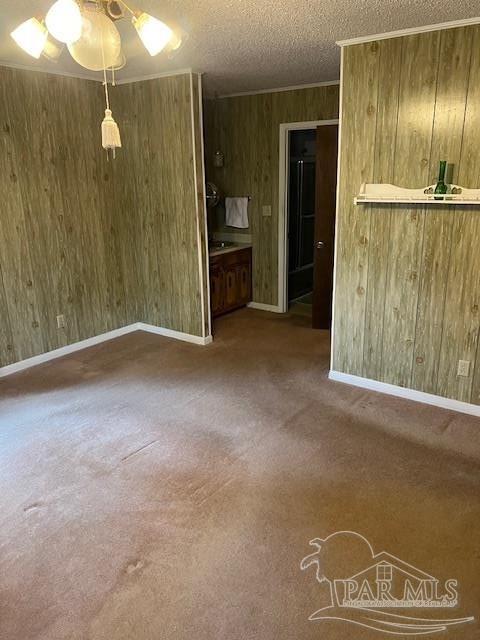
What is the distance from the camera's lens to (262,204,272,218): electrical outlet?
18.0 ft

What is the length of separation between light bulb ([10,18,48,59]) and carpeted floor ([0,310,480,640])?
7.09 ft

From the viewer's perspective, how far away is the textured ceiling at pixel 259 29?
2510 millimetres

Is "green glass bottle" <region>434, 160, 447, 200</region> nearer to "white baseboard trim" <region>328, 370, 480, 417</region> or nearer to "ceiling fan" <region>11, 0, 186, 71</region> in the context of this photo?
"white baseboard trim" <region>328, 370, 480, 417</region>

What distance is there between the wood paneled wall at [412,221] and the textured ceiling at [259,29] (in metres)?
0.25

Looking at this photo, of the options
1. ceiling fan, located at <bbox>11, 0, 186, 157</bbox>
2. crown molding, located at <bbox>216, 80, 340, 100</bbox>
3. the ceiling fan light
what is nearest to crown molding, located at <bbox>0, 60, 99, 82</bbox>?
crown molding, located at <bbox>216, 80, 340, 100</bbox>

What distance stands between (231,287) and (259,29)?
3.01 metres

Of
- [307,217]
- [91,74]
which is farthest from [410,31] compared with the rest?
[307,217]

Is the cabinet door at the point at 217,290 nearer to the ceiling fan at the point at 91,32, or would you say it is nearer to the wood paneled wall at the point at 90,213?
the wood paneled wall at the point at 90,213

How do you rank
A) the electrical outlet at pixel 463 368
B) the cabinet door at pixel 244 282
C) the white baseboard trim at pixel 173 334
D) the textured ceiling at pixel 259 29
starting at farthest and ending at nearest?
the cabinet door at pixel 244 282 → the white baseboard trim at pixel 173 334 → the electrical outlet at pixel 463 368 → the textured ceiling at pixel 259 29

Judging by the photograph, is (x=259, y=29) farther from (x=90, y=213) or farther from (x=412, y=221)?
(x=90, y=213)

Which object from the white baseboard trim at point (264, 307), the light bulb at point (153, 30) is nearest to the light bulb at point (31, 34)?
the light bulb at point (153, 30)

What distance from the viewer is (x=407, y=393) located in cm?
352

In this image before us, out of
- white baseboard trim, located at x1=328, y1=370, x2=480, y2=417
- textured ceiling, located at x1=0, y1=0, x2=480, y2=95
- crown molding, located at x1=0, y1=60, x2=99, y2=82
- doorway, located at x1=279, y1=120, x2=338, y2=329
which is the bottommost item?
white baseboard trim, located at x1=328, y1=370, x2=480, y2=417

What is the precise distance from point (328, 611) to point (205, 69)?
3.96 metres
